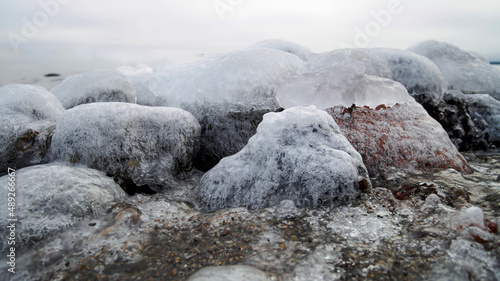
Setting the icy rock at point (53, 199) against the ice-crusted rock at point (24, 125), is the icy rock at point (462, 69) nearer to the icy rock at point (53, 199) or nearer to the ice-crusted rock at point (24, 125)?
the icy rock at point (53, 199)

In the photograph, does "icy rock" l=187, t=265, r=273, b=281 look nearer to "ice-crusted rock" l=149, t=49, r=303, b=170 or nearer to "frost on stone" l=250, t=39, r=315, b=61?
"ice-crusted rock" l=149, t=49, r=303, b=170

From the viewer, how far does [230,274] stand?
1.95 meters

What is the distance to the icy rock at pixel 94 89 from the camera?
5004 mm

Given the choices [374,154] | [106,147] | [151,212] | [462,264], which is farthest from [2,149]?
[462,264]

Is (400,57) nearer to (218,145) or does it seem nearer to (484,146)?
(484,146)

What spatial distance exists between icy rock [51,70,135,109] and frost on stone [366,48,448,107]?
13.1 ft

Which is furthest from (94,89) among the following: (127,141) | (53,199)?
(53,199)

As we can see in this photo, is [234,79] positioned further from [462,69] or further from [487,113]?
[462,69]

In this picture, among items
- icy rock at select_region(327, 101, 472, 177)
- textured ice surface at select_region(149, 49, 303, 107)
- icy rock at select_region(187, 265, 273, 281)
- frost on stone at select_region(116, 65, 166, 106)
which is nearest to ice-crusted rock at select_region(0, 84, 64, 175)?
frost on stone at select_region(116, 65, 166, 106)

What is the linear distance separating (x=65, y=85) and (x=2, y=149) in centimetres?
185

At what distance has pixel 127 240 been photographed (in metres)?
2.44

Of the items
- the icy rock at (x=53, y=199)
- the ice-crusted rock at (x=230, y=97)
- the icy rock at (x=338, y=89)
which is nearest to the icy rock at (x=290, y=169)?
the icy rock at (x=338, y=89)

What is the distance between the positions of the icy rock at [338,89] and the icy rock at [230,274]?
2358 mm

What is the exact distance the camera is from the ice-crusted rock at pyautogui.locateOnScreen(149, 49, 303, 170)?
4164 millimetres
